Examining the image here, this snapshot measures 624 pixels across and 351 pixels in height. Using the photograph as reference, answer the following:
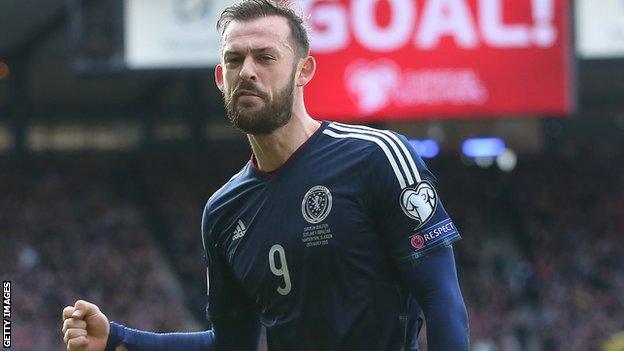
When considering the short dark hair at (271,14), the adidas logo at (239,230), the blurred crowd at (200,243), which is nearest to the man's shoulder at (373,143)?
the short dark hair at (271,14)

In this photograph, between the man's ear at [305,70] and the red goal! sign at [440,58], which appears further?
the red goal! sign at [440,58]

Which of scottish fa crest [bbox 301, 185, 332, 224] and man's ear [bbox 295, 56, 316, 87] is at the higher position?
man's ear [bbox 295, 56, 316, 87]

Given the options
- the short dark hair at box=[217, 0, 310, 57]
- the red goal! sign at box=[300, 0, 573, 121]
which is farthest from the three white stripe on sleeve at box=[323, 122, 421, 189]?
the red goal! sign at box=[300, 0, 573, 121]

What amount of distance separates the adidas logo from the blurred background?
1261cm

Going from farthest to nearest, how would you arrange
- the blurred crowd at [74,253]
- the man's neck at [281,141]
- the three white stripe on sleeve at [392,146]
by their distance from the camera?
1. the blurred crowd at [74,253]
2. the man's neck at [281,141]
3. the three white stripe on sleeve at [392,146]

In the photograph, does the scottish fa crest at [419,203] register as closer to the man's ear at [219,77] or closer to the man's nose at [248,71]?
the man's nose at [248,71]

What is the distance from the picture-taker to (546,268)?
2400cm

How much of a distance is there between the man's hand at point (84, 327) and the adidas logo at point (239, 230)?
1.51ft

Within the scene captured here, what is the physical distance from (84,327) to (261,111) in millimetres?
850

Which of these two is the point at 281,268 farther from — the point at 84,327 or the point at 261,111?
the point at 84,327

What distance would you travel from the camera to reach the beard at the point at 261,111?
11.4 feet

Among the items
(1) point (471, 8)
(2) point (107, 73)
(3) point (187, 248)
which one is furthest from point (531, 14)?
(3) point (187, 248)

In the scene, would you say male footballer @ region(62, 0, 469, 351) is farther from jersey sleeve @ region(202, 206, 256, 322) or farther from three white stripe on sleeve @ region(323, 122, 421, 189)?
jersey sleeve @ region(202, 206, 256, 322)

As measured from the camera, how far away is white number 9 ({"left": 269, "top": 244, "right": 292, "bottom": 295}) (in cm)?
→ 356
